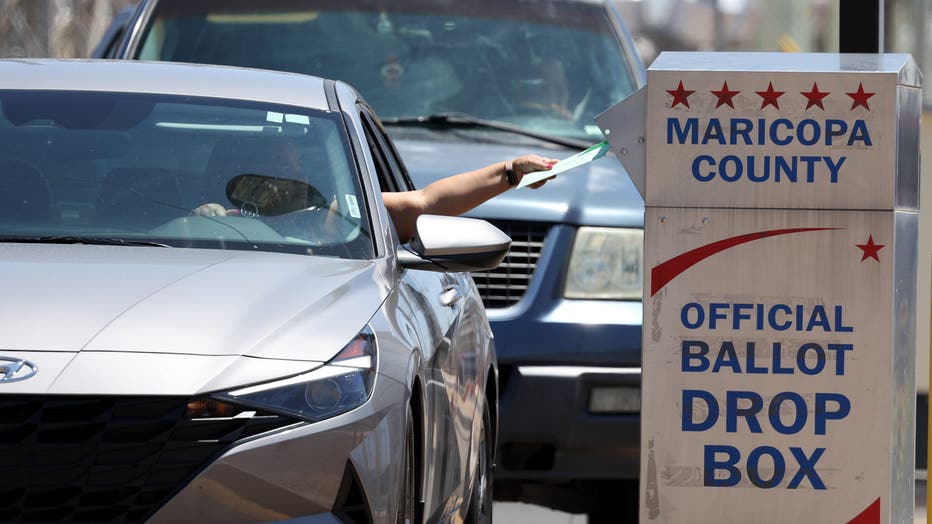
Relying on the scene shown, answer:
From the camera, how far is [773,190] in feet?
15.5

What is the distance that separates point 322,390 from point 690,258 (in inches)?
49.4

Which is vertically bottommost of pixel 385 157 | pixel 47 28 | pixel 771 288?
pixel 771 288

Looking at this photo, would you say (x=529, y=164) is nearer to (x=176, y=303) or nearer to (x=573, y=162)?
(x=573, y=162)

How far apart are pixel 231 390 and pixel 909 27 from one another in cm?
866

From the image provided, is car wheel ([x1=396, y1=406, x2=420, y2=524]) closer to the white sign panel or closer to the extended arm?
the white sign panel

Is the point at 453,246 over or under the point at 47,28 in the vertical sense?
under

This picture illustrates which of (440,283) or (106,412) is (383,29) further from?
(106,412)

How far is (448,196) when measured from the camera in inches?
234

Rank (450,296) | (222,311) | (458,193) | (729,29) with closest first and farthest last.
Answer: (222,311), (450,296), (458,193), (729,29)

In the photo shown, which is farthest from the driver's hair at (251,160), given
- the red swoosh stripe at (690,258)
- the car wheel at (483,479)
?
the car wheel at (483,479)

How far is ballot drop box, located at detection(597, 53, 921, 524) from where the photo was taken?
470 cm

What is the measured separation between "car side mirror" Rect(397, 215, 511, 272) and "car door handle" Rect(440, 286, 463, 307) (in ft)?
1.43

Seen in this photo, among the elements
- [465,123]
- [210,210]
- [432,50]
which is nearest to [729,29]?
[432,50]

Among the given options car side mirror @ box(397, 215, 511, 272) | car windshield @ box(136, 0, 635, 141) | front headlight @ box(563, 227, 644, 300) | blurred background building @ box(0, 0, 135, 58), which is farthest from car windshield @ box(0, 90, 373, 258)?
blurred background building @ box(0, 0, 135, 58)
